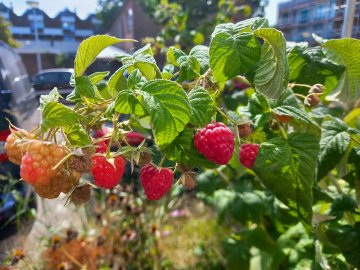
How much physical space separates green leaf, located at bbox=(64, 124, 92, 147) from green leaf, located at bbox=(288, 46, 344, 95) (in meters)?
0.39

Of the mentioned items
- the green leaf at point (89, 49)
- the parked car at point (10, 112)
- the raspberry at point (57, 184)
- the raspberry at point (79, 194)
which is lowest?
the parked car at point (10, 112)

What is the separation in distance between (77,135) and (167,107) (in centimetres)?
12

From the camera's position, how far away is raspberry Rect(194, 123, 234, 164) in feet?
1.39

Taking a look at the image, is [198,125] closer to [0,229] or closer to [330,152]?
[330,152]

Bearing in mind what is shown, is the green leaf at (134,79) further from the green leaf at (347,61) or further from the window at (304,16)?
the window at (304,16)

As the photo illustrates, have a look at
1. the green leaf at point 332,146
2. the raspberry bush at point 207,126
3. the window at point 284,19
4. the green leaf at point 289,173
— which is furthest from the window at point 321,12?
the green leaf at point 289,173

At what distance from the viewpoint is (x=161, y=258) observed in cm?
156

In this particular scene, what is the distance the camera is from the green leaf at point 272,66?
458 mm

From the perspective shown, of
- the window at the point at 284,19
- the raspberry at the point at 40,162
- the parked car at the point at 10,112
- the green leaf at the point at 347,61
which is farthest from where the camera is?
the window at the point at 284,19

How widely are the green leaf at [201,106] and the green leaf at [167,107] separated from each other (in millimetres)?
29

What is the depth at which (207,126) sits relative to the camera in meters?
0.44

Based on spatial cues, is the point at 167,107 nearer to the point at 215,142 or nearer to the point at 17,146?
the point at 215,142

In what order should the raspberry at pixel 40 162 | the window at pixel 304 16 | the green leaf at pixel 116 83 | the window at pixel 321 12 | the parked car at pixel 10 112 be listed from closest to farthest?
the raspberry at pixel 40 162
the green leaf at pixel 116 83
the parked car at pixel 10 112
the window at pixel 321 12
the window at pixel 304 16

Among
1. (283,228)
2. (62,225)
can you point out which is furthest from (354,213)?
(62,225)
